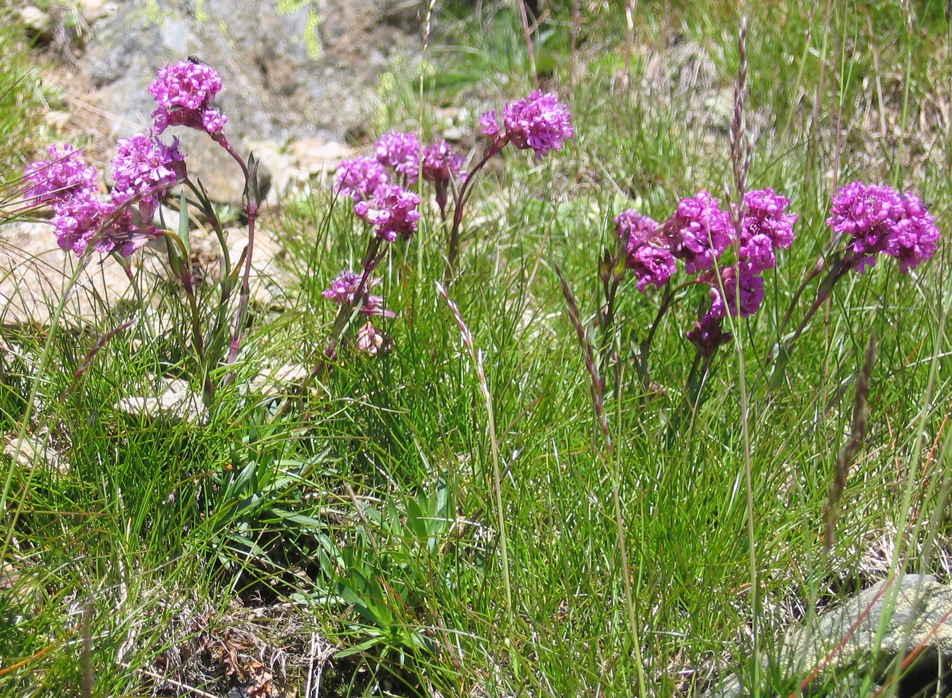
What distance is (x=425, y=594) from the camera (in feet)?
5.65

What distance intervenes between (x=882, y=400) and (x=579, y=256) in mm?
1081

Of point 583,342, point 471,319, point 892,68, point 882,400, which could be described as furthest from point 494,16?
point 583,342

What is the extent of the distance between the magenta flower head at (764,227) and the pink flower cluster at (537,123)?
554 mm

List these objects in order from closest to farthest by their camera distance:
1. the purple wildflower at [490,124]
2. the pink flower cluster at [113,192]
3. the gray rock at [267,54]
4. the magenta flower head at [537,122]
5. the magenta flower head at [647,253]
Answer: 1. the pink flower cluster at [113,192]
2. the magenta flower head at [647,253]
3. the magenta flower head at [537,122]
4. the purple wildflower at [490,124]
5. the gray rock at [267,54]

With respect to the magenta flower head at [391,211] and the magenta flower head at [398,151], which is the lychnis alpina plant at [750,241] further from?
the magenta flower head at [398,151]

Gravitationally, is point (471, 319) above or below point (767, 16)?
below

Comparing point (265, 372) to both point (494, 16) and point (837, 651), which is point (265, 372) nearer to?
point (837, 651)

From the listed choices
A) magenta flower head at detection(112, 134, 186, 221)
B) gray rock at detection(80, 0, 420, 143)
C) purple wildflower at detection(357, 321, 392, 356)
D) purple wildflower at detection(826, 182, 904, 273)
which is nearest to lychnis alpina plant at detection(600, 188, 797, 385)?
purple wildflower at detection(826, 182, 904, 273)

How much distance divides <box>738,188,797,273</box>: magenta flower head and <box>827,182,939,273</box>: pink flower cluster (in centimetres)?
11

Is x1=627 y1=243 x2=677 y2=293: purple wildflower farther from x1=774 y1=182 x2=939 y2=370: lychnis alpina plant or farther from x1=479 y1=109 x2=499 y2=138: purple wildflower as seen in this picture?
x1=479 y1=109 x2=499 y2=138: purple wildflower

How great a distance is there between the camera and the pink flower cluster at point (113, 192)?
1.82m

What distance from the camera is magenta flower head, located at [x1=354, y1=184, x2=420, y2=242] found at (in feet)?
6.64

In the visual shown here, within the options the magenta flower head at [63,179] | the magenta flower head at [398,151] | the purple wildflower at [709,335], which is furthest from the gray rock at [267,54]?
the purple wildflower at [709,335]

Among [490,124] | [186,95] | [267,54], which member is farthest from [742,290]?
[267,54]
